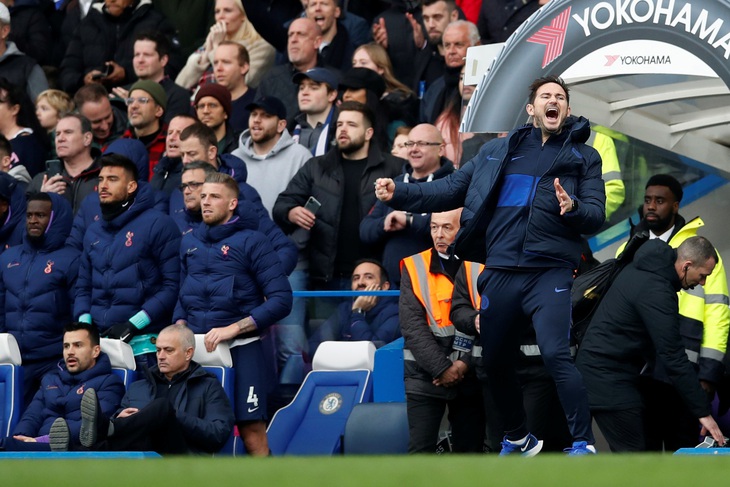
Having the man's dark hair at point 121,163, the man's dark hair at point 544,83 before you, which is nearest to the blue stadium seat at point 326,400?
the man's dark hair at point 121,163

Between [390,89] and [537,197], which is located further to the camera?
[390,89]

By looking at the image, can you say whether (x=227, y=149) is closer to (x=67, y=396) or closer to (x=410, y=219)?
(x=410, y=219)

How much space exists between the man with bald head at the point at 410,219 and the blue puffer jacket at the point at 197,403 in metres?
1.79

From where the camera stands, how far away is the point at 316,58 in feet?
45.6

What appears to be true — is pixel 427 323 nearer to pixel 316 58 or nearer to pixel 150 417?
pixel 150 417

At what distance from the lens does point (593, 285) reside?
964cm

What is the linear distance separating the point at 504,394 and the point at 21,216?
16.2ft

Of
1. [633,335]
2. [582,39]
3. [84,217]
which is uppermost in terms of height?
[582,39]

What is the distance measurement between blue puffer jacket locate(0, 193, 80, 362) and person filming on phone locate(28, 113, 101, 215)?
3.62 feet

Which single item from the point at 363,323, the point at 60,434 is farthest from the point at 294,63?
the point at 60,434

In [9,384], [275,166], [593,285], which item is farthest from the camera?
[275,166]

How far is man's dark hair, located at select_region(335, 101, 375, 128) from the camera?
11.9 metres

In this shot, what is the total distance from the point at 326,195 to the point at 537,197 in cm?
345

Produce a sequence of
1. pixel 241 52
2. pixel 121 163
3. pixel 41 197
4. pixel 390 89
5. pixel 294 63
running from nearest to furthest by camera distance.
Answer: pixel 121 163 < pixel 41 197 < pixel 390 89 < pixel 294 63 < pixel 241 52
